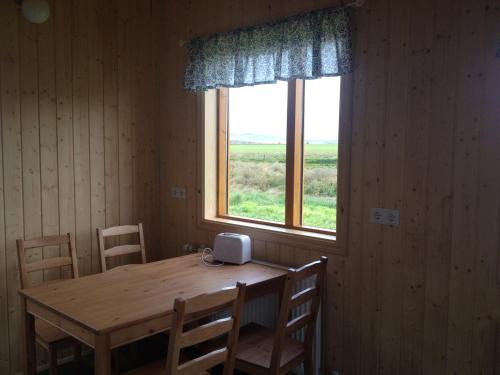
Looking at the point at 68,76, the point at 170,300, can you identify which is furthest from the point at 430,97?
the point at 68,76

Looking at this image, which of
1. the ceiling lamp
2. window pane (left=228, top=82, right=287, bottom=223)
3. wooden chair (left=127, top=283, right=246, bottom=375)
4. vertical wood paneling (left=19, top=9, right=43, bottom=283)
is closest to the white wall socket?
window pane (left=228, top=82, right=287, bottom=223)

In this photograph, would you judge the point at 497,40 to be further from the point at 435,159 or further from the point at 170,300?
the point at 170,300

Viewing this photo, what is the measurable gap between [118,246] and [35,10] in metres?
1.62

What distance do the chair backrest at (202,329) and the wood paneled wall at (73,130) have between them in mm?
1594

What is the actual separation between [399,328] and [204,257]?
4.36 ft

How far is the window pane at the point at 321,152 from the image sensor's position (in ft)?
9.09

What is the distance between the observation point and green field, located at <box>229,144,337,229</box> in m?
2.82

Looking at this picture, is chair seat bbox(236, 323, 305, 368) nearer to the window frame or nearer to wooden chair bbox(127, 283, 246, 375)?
wooden chair bbox(127, 283, 246, 375)

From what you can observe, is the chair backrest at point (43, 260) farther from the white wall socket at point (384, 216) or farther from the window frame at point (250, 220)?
the white wall socket at point (384, 216)

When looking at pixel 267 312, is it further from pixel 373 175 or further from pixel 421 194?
pixel 421 194

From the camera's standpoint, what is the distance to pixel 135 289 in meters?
2.37

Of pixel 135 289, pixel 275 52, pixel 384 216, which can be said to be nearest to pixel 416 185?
pixel 384 216

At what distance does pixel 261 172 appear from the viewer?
3.19 meters

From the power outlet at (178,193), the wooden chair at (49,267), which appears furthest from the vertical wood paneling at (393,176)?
the wooden chair at (49,267)
